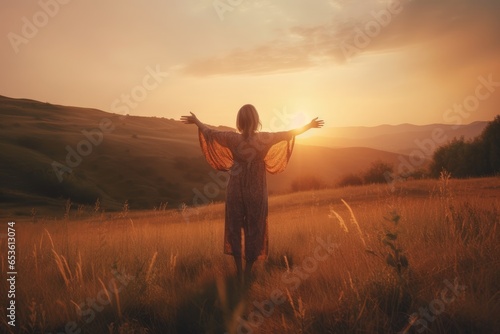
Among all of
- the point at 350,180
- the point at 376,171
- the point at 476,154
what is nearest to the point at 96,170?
the point at 350,180

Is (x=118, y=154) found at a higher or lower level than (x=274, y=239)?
higher

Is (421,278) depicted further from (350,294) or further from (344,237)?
(344,237)

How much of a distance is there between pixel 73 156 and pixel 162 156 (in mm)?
16701

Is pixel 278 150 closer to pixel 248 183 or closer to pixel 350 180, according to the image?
pixel 248 183

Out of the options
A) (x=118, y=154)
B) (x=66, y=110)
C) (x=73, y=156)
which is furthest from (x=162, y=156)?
(x=66, y=110)

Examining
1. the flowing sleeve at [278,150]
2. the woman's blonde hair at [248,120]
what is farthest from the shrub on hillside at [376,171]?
the woman's blonde hair at [248,120]

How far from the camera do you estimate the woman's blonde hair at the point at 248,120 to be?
18.5 ft

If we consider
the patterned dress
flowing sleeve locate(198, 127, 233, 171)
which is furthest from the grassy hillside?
the patterned dress

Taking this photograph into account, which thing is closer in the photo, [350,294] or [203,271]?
[350,294]

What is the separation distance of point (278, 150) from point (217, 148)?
1008 millimetres

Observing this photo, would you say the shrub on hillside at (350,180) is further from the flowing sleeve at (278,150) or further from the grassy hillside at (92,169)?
the flowing sleeve at (278,150)

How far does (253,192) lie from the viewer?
571cm

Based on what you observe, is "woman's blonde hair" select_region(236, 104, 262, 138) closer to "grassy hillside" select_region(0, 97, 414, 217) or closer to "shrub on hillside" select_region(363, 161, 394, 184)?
"grassy hillside" select_region(0, 97, 414, 217)

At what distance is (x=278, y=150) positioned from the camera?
619cm
